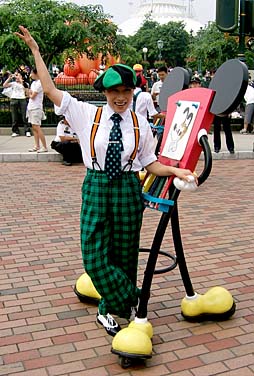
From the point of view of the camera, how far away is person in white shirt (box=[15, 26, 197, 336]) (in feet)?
10.5

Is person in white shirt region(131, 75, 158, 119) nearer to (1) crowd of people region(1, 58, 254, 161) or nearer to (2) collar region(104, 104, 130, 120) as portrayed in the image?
(1) crowd of people region(1, 58, 254, 161)

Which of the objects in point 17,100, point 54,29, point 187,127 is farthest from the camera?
point 54,29

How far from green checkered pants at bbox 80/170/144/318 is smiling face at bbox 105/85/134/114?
0.38 metres

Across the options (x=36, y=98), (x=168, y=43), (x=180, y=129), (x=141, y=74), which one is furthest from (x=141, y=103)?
(x=168, y=43)

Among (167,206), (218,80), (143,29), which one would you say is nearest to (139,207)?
(167,206)

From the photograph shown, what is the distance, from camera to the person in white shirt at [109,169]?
10.5 ft

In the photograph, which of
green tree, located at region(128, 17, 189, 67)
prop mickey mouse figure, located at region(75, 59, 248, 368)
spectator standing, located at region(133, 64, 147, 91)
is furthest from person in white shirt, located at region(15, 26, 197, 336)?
green tree, located at region(128, 17, 189, 67)

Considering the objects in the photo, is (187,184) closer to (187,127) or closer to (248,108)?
(187,127)

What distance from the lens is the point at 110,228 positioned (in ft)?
10.8

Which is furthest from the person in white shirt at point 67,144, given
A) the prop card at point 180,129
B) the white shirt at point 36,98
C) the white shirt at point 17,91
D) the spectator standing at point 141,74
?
the prop card at point 180,129

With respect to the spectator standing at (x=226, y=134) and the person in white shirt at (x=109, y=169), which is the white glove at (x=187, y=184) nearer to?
the person in white shirt at (x=109, y=169)

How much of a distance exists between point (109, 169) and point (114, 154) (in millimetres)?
91

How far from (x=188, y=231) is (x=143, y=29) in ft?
267

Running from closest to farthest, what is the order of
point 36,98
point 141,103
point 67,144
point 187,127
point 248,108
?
point 187,127, point 141,103, point 67,144, point 36,98, point 248,108
